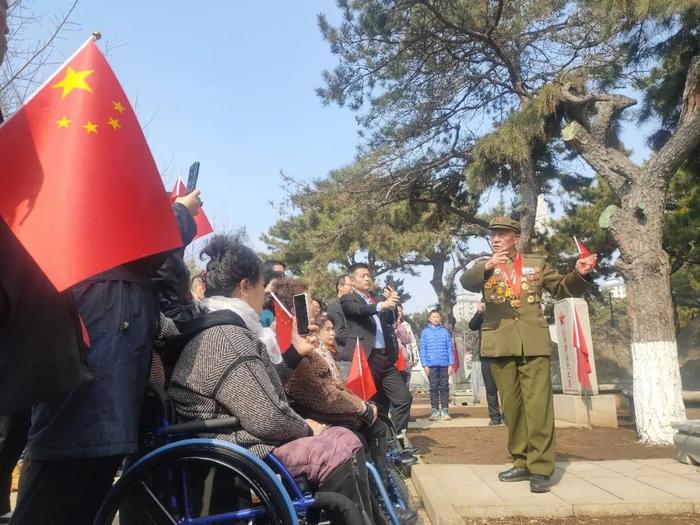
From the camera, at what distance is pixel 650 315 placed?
7.59 m

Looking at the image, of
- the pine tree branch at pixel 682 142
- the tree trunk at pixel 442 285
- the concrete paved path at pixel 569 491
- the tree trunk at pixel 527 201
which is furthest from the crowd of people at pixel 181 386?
the tree trunk at pixel 442 285

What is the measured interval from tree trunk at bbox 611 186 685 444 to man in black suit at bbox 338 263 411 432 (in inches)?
117

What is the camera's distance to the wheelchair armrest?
7.46 ft

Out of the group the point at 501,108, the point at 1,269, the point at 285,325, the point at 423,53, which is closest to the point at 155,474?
the point at 1,269

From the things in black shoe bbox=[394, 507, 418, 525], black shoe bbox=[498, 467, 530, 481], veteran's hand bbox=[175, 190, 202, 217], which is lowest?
black shoe bbox=[498, 467, 530, 481]

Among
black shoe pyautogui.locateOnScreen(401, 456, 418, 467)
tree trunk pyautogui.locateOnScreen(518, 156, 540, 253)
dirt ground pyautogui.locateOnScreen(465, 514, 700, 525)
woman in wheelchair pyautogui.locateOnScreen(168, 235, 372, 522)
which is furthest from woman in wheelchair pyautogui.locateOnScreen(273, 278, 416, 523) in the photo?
tree trunk pyautogui.locateOnScreen(518, 156, 540, 253)

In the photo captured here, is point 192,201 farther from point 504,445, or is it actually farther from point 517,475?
point 504,445

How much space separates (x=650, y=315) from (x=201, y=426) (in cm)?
656

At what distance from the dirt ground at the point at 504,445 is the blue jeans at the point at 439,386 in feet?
6.24

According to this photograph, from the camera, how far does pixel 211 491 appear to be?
2.22 m

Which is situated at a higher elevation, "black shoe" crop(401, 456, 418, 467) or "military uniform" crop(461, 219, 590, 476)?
"military uniform" crop(461, 219, 590, 476)

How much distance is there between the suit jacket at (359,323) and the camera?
5.94 metres

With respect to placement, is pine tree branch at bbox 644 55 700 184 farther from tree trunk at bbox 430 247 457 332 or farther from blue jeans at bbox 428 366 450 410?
tree trunk at bbox 430 247 457 332

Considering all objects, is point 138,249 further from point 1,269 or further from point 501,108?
point 501,108
